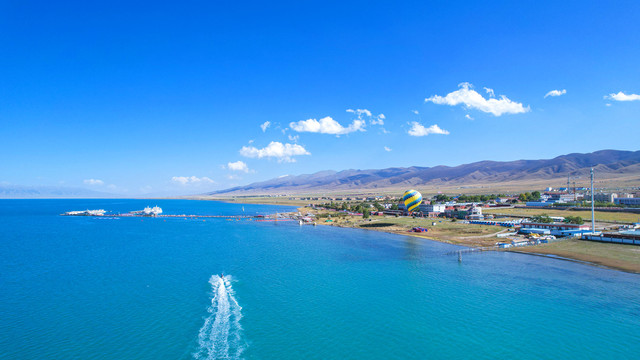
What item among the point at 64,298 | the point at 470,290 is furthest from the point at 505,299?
the point at 64,298

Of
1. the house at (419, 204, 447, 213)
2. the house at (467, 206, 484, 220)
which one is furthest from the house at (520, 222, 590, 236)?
the house at (419, 204, 447, 213)

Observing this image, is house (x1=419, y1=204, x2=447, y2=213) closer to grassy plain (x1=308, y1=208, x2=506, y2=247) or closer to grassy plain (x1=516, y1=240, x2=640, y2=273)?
grassy plain (x1=308, y1=208, x2=506, y2=247)

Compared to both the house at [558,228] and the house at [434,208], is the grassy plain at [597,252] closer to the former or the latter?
the house at [558,228]

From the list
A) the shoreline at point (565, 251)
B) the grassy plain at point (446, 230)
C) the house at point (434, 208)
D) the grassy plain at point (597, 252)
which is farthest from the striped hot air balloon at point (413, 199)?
the grassy plain at point (597, 252)

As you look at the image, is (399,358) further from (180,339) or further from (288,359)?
(180,339)

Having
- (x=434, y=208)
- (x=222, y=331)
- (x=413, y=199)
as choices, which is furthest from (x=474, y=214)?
(x=222, y=331)
